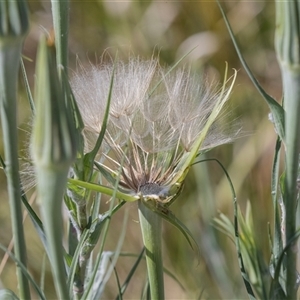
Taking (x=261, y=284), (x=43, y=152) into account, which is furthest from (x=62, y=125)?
(x=261, y=284)

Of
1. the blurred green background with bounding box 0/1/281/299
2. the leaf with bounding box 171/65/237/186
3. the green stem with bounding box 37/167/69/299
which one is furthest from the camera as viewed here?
the blurred green background with bounding box 0/1/281/299

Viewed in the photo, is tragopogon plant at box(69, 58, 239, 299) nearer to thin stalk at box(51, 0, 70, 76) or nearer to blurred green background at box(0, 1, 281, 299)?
thin stalk at box(51, 0, 70, 76)

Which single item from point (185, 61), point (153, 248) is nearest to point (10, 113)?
point (153, 248)

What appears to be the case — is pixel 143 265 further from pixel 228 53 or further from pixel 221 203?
pixel 228 53

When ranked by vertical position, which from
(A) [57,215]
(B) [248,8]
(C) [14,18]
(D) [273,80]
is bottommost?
(A) [57,215]

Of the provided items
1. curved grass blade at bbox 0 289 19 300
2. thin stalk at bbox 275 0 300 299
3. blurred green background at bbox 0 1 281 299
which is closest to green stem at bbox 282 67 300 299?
thin stalk at bbox 275 0 300 299

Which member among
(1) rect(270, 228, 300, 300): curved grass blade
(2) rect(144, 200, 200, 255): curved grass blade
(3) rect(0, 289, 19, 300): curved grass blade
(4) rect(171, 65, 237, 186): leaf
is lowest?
(3) rect(0, 289, 19, 300): curved grass blade
